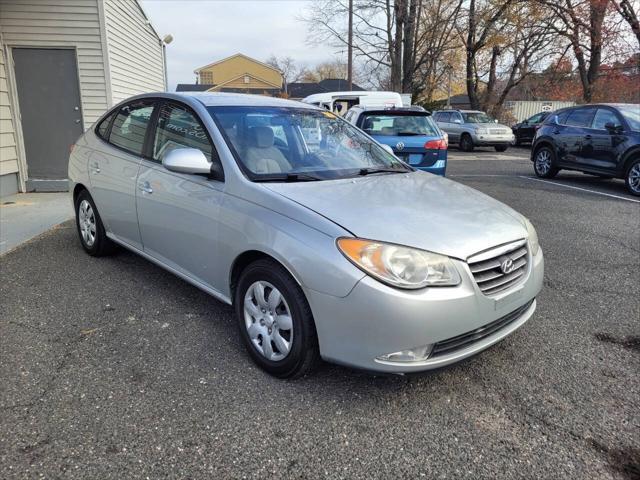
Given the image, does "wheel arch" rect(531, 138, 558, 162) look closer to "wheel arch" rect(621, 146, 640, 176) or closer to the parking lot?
"wheel arch" rect(621, 146, 640, 176)

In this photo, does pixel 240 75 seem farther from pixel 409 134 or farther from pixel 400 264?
pixel 400 264

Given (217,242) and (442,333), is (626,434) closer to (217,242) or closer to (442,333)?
(442,333)

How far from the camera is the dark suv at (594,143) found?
8.91 m

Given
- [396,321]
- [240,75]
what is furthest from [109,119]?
[240,75]

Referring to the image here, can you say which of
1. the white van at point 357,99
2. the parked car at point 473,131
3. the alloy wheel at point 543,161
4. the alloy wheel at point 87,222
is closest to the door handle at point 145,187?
the alloy wheel at point 87,222

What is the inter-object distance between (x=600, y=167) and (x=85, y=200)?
918cm

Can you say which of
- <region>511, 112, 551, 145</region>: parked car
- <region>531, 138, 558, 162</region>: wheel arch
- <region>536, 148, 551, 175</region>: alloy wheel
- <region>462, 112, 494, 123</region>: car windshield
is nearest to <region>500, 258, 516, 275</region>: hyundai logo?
<region>531, 138, 558, 162</region>: wheel arch

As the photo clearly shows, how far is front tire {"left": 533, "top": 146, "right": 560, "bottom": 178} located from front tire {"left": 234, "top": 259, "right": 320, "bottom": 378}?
32.1 feet

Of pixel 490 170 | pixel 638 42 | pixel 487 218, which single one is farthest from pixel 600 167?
pixel 638 42

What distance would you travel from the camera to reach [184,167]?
9.92 ft

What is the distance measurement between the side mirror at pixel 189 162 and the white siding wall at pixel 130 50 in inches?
256

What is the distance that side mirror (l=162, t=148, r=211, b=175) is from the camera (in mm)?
3023

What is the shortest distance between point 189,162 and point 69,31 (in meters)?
6.94

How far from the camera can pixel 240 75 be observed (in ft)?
202
